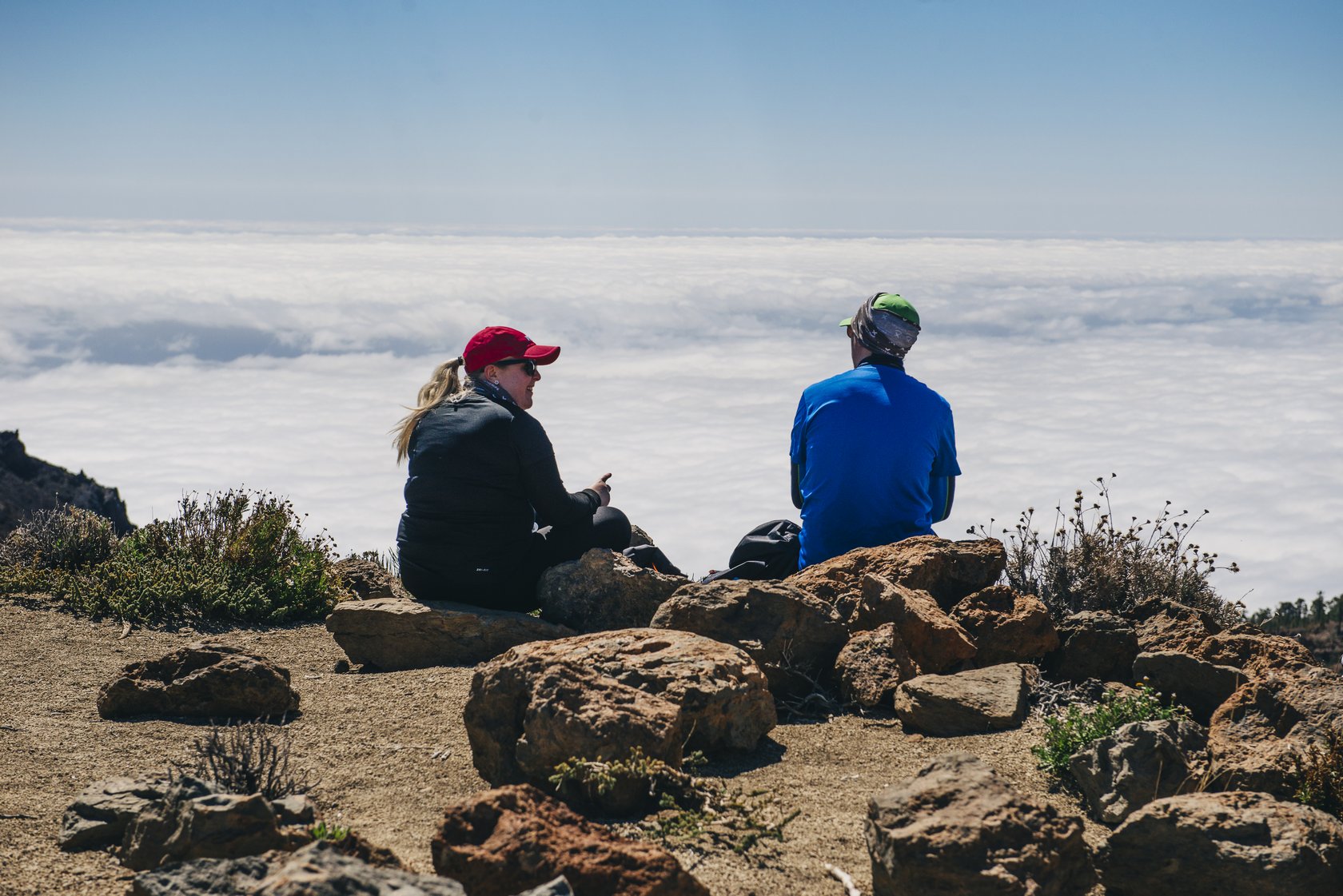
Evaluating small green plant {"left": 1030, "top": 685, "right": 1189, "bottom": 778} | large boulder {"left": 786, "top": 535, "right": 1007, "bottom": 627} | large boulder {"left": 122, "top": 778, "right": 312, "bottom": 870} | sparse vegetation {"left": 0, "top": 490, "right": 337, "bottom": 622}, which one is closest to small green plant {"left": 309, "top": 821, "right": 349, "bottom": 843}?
large boulder {"left": 122, "top": 778, "right": 312, "bottom": 870}

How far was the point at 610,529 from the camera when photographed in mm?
7398

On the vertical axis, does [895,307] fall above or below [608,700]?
above

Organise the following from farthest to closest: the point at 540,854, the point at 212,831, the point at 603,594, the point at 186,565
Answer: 1. the point at 186,565
2. the point at 603,594
3. the point at 212,831
4. the point at 540,854

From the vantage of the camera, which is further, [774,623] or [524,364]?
[524,364]

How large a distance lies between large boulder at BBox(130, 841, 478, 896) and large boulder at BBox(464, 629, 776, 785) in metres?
1.24

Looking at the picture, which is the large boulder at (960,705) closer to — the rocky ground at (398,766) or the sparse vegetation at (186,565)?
the rocky ground at (398,766)

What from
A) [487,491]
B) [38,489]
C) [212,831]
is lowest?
[38,489]

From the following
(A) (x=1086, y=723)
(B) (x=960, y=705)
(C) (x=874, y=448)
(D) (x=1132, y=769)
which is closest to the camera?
(D) (x=1132, y=769)

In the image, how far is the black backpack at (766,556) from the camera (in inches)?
293

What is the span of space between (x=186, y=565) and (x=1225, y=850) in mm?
7981

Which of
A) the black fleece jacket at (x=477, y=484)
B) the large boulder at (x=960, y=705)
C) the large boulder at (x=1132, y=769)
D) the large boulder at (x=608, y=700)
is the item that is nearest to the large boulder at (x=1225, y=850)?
the large boulder at (x=1132, y=769)

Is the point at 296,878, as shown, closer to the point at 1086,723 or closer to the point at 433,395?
the point at 1086,723

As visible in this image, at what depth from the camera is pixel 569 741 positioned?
425 cm

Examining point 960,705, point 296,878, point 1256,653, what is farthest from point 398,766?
point 1256,653
